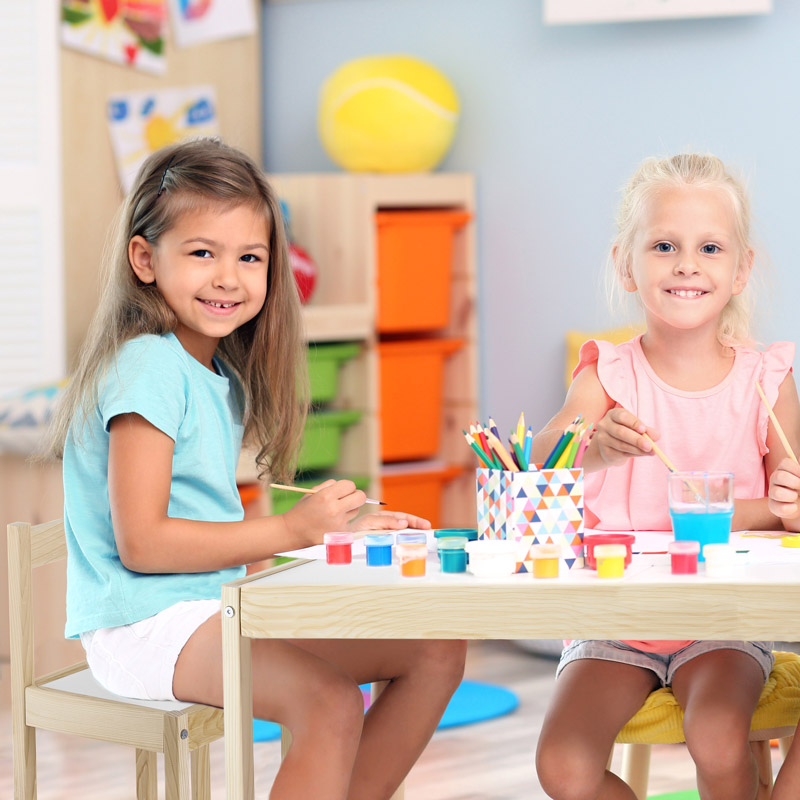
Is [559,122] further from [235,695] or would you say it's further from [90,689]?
[235,695]

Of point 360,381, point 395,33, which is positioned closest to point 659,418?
point 360,381

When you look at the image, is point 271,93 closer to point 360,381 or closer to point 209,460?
point 360,381

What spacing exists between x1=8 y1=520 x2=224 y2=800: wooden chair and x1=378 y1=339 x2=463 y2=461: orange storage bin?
5.18 ft

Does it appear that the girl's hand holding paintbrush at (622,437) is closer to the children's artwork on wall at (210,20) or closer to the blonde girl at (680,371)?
the blonde girl at (680,371)

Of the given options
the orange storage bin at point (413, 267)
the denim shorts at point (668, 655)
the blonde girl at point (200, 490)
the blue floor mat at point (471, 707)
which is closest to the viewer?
the blonde girl at point (200, 490)

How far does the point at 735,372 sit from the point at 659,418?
0.11 meters

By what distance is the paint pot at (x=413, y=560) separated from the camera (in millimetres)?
1046

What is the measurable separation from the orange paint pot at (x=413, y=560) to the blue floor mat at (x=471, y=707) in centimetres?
124

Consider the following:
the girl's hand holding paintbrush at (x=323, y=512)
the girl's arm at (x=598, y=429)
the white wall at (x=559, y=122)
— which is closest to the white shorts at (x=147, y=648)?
the girl's hand holding paintbrush at (x=323, y=512)

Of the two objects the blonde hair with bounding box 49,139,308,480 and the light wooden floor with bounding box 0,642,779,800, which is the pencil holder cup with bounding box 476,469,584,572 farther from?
the light wooden floor with bounding box 0,642,779,800

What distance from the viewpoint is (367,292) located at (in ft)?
9.84

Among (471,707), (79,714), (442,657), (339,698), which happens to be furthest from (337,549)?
(471,707)

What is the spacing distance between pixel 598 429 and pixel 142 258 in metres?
0.56

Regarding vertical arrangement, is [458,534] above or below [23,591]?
above
